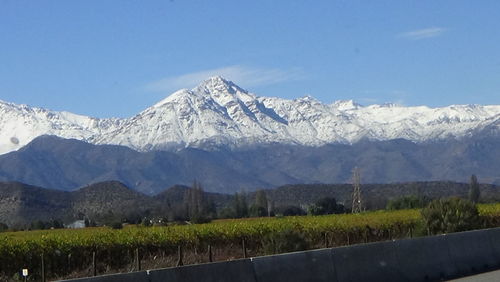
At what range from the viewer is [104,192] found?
6329 inches

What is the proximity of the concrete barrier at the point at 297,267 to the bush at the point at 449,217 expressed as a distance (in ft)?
61.3

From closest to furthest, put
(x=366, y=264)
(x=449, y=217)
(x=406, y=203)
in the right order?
(x=366, y=264), (x=449, y=217), (x=406, y=203)

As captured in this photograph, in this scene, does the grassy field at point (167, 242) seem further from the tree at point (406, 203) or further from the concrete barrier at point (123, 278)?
the tree at point (406, 203)

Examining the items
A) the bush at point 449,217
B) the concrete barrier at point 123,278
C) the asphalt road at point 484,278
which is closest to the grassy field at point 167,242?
the bush at point 449,217

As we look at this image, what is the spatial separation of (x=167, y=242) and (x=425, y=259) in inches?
670

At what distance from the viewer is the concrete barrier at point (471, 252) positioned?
25.6 m

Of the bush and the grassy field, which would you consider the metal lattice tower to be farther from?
the bush

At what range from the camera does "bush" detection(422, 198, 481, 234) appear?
3884cm

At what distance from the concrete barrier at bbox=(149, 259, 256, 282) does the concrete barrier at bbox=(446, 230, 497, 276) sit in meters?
8.30

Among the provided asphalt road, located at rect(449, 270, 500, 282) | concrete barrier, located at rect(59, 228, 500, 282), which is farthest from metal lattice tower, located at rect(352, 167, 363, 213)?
asphalt road, located at rect(449, 270, 500, 282)

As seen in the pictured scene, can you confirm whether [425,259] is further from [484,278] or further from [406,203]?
[406,203]

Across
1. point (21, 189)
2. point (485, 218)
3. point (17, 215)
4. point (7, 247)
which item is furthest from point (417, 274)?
point (21, 189)

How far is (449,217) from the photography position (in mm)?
39000

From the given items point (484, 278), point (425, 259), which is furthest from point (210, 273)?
point (484, 278)
